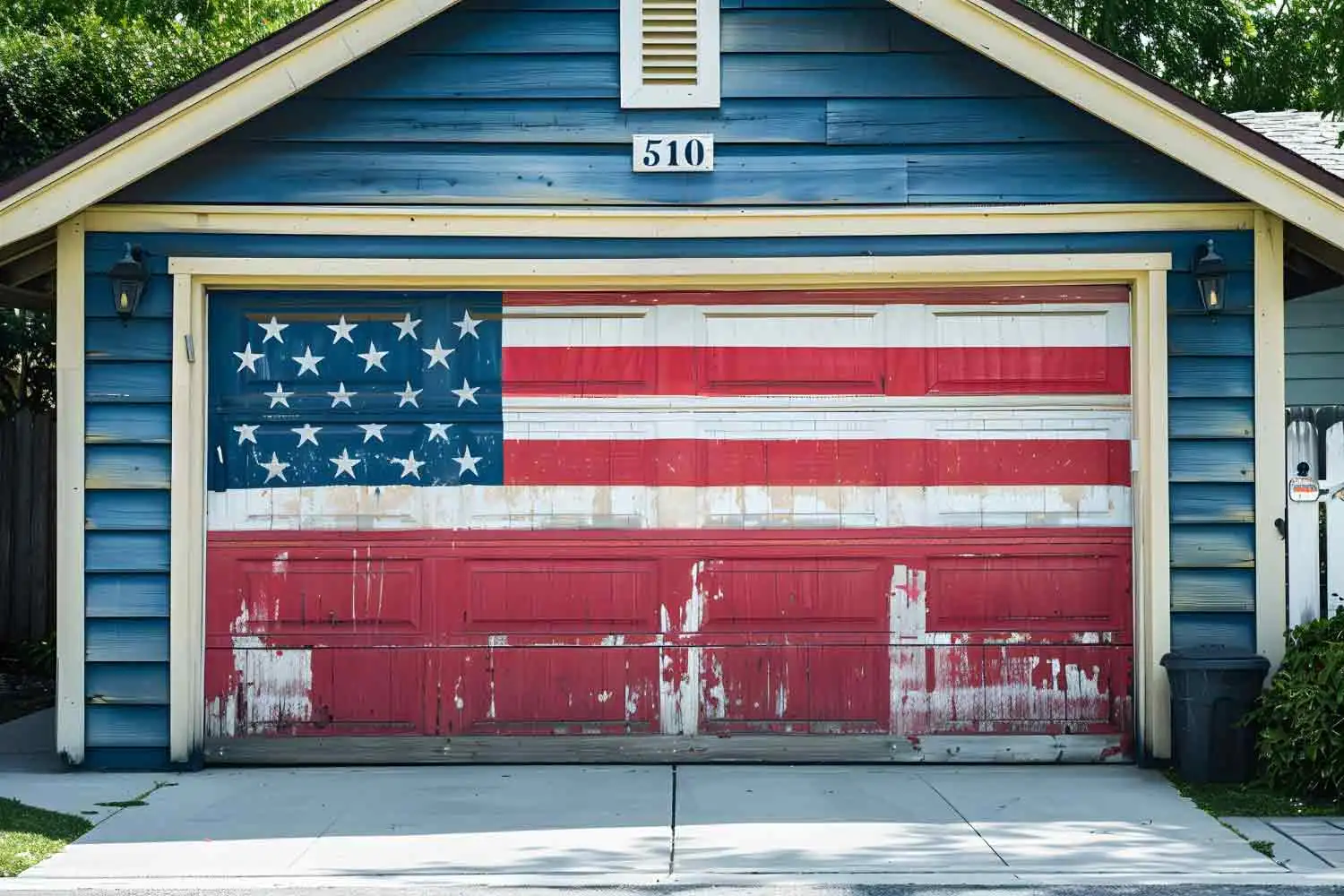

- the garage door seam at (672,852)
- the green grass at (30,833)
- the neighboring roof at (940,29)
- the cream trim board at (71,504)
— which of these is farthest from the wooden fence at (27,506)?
the garage door seam at (672,852)

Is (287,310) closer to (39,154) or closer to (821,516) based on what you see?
(821,516)

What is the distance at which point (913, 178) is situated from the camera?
313 inches

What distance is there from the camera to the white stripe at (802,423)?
8117mm

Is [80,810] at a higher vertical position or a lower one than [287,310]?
lower

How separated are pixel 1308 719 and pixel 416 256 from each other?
504 cm

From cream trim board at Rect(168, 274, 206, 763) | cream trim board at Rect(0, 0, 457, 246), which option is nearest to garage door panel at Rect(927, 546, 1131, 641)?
cream trim board at Rect(168, 274, 206, 763)

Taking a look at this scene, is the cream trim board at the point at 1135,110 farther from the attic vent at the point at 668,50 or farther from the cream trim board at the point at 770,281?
the attic vent at the point at 668,50

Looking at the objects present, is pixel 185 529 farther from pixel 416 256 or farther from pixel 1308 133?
pixel 1308 133

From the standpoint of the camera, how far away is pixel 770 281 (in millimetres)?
8039

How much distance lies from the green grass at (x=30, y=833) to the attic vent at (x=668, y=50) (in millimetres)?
4488

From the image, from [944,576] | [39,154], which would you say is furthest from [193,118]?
[39,154]

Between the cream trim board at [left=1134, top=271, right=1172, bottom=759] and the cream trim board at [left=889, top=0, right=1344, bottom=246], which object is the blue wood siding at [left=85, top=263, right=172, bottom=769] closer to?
the cream trim board at [left=889, top=0, right=1344, bottom=246]

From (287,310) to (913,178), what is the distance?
3.47 m

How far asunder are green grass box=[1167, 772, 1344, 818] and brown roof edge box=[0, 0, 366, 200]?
5750mm
